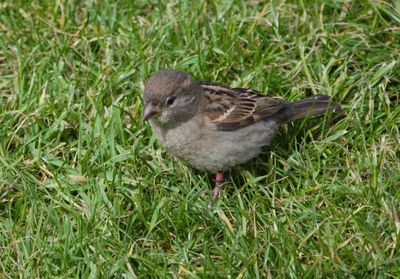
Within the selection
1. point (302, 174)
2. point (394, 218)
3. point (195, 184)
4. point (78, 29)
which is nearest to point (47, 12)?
point (78, 29)

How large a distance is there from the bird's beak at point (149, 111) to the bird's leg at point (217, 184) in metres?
0.60

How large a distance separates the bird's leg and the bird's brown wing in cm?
29

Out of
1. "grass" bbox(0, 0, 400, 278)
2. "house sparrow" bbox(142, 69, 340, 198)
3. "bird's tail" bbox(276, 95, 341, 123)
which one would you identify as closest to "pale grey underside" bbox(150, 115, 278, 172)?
"house sparrow" bbox(142, 69, 340, 198)

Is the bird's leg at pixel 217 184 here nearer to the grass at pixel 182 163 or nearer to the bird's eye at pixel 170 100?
the grass at pixel 182 163

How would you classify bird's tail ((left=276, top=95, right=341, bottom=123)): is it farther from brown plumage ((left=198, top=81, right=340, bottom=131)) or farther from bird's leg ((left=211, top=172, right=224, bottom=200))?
bird's leg ((left=211, top=172, right=224, bottom=200))

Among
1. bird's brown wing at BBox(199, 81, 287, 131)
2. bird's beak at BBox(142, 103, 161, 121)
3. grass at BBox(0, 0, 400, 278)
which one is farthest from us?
bird's brown wing at BBox(199, 81, 287, 131)

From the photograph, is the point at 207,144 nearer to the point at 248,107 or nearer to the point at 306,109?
the point at 248,107

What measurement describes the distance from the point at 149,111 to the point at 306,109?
1098 millimetres

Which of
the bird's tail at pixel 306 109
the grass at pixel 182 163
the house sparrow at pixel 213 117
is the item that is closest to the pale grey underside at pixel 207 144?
the house sparrow at pixel 213 117

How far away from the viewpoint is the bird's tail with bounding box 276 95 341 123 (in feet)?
17.5

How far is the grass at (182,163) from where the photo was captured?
4.45 meters

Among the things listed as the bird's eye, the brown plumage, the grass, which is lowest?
the grass

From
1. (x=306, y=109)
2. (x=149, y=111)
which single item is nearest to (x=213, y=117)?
(x=149, y=111)

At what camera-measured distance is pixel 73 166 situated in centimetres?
523
